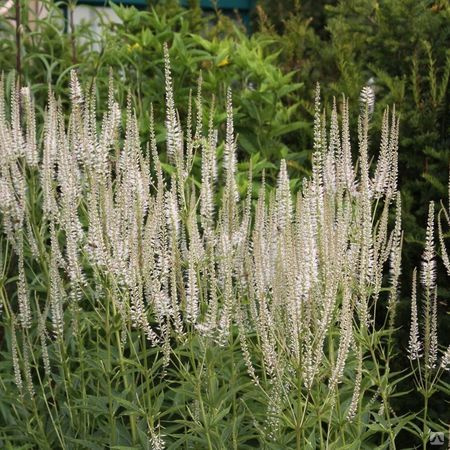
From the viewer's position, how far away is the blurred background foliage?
5.69 meters

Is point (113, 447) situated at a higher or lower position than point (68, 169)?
lower

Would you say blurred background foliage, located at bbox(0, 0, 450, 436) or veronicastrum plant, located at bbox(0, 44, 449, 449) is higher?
blurred background foliage, located at bbox(0, 0, 450, 436)

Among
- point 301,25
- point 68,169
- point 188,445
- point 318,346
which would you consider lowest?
point 188,445

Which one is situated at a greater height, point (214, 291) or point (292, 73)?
point (292, 73)

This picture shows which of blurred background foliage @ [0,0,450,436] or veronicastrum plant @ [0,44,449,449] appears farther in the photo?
blurred background foliage @ [0,0,450,436]

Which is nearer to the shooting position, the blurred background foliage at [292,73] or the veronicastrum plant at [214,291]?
the veronicastrum plant at [214,291]

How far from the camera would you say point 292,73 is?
6793 mm

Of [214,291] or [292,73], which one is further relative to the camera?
[292,73]

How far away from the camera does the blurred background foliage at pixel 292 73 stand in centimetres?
569

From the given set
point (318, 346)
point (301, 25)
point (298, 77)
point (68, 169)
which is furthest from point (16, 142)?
point (301, 25)

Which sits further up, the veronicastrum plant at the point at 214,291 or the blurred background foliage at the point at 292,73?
the blurred background foliage at the point at 292,73

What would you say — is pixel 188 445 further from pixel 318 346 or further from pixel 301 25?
pixel 301 25

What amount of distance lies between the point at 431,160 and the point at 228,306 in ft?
7.58

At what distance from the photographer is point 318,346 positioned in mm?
3418
